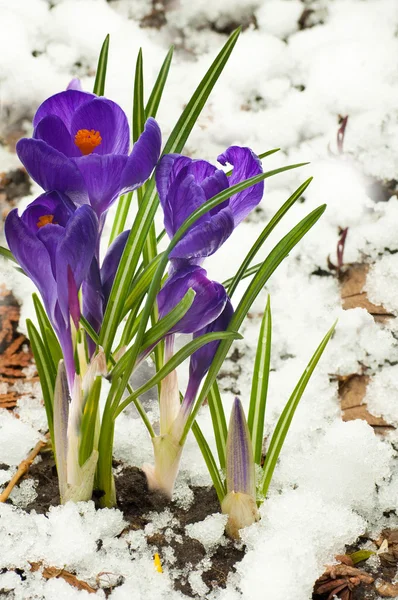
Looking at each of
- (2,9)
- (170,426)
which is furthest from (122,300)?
(2,9)

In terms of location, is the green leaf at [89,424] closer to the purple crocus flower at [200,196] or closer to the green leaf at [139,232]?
the green leaf at [139,232]

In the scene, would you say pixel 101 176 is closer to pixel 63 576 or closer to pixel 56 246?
pixel 56 246

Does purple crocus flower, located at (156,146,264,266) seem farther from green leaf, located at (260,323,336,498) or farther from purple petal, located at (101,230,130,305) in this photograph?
green leaf, located at (260,323,336,498)

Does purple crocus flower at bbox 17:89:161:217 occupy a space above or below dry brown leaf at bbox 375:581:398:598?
above

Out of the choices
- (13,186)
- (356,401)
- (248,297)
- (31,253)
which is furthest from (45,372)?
(13,186)

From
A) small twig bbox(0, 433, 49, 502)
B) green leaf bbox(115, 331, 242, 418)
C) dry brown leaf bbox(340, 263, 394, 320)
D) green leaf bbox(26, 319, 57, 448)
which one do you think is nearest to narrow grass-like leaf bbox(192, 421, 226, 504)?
green leaf bbox(115, 331, 242, 418)

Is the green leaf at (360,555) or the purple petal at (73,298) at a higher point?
the purple petal at (73,298)

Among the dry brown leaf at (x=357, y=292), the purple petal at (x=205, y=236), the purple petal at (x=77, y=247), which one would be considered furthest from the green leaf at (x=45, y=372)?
the dry brown leaf at (x=357, y=292)
